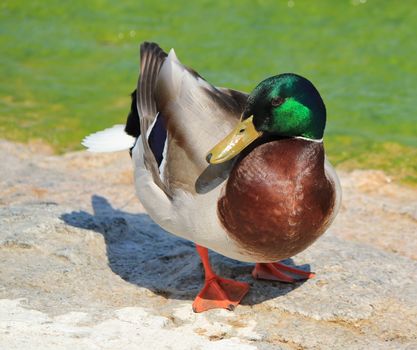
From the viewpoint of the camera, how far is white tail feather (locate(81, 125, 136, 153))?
4.35 m

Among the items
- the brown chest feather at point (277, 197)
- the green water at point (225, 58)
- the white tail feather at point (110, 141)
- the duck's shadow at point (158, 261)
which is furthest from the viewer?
the green water at point (225, 58)

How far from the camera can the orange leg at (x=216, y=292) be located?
11.8 ft

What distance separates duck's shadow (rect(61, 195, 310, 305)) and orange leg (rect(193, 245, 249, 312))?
60 millimetres

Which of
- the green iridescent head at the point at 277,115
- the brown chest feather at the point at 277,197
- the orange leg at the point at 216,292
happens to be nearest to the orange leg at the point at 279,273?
the orange leg at the point at 216,292

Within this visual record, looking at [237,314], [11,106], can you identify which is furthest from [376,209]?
[11,106]

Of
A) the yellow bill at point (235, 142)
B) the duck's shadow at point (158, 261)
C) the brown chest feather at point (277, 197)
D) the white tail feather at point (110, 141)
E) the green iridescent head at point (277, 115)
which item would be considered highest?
the green iridescent head at point (277, 115)

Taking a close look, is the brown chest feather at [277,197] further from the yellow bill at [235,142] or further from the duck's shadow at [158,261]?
the duck's shadow at [158,261]

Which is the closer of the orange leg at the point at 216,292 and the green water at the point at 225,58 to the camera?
the orange leg at the point at 216,292

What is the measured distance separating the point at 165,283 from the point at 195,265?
24cm

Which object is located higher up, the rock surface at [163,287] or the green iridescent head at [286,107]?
the green iridescent head at [286,107]

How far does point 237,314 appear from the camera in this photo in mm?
3596

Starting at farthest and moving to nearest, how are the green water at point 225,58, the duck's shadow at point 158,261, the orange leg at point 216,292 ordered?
the green water at point 225,58
the duck's shadow at point 158,261
the orange leg at point 216,292

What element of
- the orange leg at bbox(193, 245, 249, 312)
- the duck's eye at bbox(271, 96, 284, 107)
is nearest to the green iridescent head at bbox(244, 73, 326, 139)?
the duck's eye at bbox(271, 96, 284, 107)

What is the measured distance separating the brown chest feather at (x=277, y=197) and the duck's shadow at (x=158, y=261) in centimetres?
49
